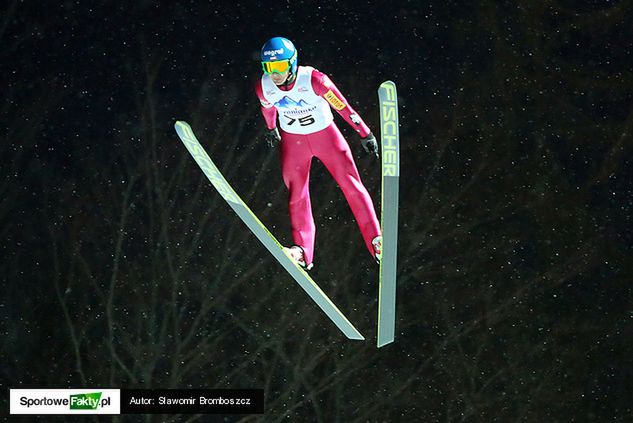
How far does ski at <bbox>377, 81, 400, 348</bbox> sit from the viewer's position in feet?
16.0

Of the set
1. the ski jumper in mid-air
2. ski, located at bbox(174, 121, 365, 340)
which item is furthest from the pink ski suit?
ski, located at bbox(174, 121, 365, 340)

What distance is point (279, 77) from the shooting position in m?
5.07

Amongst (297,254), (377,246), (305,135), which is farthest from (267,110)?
(377,246)

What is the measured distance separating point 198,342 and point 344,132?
1.61m

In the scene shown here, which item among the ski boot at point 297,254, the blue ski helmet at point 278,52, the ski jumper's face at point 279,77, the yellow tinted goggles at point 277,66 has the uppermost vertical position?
the blue ski helmet at point 278,52

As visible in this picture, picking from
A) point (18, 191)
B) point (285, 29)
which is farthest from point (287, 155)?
point (18, 191)

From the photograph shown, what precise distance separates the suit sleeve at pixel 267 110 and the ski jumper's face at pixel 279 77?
4.7 inches

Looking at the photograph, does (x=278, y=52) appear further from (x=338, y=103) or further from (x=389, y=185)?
(x=389, y=185)

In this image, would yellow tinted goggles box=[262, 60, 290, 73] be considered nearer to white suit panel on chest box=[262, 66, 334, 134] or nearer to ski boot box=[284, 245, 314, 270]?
white suit panel on chest box=[262, 66, 334, 134]

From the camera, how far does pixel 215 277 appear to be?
19.2 ft

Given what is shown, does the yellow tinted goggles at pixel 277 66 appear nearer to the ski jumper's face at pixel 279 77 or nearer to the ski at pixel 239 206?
the ski jumper's face at pixel 279 77

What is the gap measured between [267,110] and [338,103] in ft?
1.38

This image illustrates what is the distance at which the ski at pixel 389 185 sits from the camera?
16.0 feet

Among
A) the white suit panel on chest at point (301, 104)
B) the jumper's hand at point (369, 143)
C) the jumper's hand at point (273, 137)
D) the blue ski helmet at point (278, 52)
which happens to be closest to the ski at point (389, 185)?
the jumper's hand at point (369, 143)
